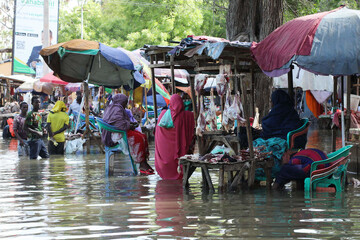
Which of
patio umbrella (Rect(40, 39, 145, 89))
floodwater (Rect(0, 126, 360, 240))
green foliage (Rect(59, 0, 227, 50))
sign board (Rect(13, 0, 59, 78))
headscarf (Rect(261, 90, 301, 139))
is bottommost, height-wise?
floodwater (Rect(0, 126, 360, 240))

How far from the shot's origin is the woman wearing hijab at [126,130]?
11.0 m

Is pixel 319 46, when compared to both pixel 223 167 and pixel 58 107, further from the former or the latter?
pixel 58 107

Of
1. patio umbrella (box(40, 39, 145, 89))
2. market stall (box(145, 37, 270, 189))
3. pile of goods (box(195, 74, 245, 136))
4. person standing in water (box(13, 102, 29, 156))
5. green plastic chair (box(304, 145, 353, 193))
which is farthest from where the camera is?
person standing in water (box(13, 102, 29, 156))

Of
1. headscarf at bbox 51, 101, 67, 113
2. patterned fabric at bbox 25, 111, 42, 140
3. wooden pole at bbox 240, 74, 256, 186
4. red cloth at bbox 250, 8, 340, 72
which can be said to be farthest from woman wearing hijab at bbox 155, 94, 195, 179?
headscarf at bbox 51, 101, 67, 113

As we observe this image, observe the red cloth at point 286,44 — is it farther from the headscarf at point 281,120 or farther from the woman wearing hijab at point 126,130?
the woman wearing hijab at point 126,130

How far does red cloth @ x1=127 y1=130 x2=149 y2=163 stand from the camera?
439 inches

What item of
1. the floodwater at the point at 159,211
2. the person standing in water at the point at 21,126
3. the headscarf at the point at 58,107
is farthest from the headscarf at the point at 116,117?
the headscarf at the point at 58,107

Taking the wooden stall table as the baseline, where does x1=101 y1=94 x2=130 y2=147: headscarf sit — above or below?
above

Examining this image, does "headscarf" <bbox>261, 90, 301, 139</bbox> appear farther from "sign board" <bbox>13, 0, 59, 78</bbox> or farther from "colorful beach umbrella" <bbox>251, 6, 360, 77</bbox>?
"sign board" <bbox>13, 0, 59, 78</bbox>

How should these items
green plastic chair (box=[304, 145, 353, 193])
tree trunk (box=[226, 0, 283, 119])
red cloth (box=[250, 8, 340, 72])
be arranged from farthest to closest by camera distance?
tree trunk (box=[226, 0, 283, 119]) < green plastic chair (box=[304, 145, 353, 193]) < red cloth (box=[250, 8, 340, 72])

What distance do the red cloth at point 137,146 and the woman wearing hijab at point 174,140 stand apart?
2.66 ft

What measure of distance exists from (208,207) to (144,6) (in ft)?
105

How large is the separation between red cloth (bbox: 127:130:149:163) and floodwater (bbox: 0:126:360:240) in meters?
0.56

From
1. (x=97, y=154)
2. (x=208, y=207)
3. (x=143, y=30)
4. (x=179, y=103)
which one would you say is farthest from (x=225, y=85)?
(x=143, y=30)
